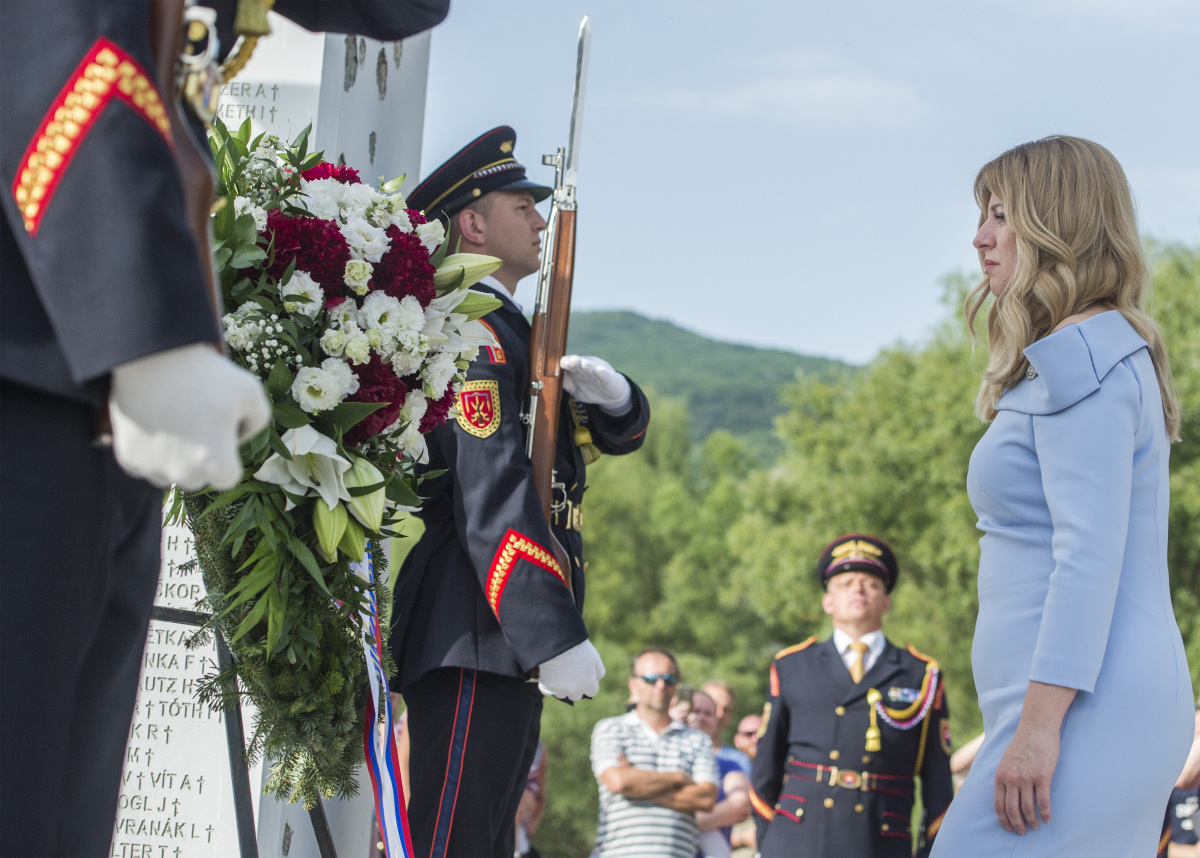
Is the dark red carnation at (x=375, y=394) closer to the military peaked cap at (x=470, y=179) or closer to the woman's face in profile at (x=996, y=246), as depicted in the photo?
the woman's face in profile at (x=996, y=246)

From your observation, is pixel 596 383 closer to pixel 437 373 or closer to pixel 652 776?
pixel 437 373

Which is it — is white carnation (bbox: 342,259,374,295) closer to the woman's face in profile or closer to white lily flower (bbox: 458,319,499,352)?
white lily flower (bbox: 458,319,499,352)

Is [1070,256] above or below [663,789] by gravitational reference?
above

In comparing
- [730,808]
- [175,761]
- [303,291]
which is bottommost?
[730,808]

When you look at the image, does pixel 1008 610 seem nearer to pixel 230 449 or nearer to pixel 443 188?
pixel 230 449

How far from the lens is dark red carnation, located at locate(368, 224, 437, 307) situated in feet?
7.68

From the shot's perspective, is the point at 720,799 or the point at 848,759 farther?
the point at 720,799

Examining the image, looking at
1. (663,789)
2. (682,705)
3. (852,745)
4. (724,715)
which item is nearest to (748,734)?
(724,715)

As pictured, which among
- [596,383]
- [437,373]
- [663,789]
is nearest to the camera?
[437,373]

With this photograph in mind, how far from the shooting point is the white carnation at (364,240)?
233 centimetres

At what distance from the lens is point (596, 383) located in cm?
351

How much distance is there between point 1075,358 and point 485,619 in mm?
1527

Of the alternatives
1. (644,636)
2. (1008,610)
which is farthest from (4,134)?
(644,636)

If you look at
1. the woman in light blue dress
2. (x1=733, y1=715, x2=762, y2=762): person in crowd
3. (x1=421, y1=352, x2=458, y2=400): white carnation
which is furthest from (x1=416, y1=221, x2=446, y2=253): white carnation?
(x1=733, y1=715, x2=762, y2=762): person in crowd
